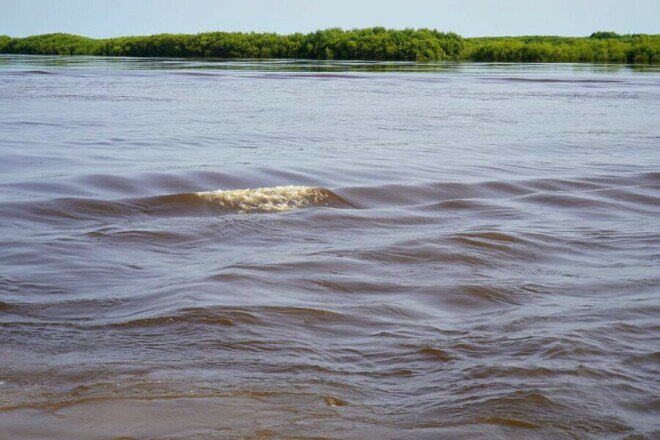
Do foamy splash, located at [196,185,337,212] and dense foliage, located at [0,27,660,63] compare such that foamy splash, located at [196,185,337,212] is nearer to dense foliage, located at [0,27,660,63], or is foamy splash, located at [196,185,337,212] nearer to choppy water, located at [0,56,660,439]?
choppy water, located at [0,56,660,439]

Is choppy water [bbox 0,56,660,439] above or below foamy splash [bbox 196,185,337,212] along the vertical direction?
below

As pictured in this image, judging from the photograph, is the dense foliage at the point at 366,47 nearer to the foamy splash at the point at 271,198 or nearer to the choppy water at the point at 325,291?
the choppy water at the point at 325,291

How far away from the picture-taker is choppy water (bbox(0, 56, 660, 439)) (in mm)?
3395

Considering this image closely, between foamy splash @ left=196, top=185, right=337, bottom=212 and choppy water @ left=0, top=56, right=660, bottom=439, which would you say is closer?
choppy water @ left=0, top=56, right=660, bottom=439

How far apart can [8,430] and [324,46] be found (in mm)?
79364

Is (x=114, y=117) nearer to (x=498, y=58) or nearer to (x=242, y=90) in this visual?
(x=242, y=90)

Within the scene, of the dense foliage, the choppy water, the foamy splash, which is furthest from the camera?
the dense foliage

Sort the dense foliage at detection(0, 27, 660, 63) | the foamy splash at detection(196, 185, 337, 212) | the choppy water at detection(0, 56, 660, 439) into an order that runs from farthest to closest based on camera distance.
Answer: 1. the dense foliage at detection(0, 27, 660, 63)
2. the foamy splash at detection(196, 185, 337, 212)
3. the choppy water at detection(0, 56, 660, 439)

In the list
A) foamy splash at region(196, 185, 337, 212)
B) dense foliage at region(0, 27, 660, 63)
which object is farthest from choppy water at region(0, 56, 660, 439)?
dense foliage at region(0, 27, 660, 63)

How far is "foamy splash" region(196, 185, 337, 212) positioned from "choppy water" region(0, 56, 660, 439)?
1.2 inches

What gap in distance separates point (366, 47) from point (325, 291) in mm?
76413

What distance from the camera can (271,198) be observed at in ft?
26.2

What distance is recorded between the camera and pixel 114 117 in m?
16.0

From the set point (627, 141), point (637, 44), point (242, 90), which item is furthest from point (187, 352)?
point (637, 44)
